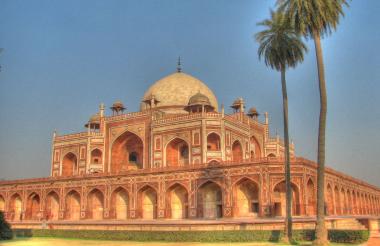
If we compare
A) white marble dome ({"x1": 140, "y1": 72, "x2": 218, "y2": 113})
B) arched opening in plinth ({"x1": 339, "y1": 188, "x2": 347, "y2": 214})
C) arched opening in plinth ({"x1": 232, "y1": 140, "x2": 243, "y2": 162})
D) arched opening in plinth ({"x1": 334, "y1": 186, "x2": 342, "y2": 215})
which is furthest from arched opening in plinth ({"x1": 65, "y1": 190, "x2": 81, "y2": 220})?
arched opening in plinth ({"x1": 339, "y1": 188, "x2": 347, "y2": 214})

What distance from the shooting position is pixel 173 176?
32.5 meters

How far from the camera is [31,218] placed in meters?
39.5

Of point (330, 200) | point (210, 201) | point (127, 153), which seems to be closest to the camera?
point (210, 201)

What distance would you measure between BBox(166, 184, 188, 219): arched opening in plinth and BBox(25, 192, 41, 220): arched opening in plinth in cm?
1385

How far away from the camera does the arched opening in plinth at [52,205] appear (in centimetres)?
3834

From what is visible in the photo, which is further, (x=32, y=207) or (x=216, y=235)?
(x=32, y=207)

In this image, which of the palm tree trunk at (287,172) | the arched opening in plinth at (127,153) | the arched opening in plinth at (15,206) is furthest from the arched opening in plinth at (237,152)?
the arched opening in plinth at (15,206)

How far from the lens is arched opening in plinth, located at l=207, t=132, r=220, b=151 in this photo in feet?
119

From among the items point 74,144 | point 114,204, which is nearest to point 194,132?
point 114,204

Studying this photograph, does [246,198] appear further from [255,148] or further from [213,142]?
[255,148]

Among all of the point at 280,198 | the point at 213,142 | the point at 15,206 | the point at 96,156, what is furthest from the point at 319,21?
the point at 15,206

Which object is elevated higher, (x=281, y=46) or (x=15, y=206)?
(x=281, y=46)

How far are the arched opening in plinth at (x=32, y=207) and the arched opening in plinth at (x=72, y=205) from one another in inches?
Result: 145

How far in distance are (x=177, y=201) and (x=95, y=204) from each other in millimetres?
7736
